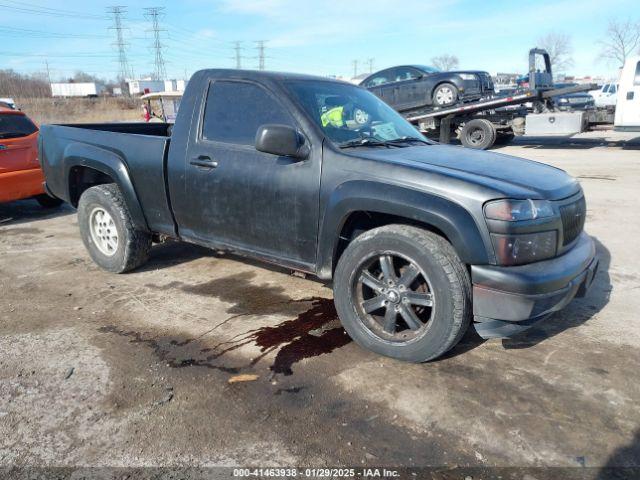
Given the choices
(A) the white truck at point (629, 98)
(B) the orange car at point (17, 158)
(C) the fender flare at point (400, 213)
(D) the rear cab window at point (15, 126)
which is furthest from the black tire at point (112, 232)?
(A) the white truck at point (629, 98)

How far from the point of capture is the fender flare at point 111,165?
173 inches

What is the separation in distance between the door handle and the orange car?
13.9ft

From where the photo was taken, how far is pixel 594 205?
707cm

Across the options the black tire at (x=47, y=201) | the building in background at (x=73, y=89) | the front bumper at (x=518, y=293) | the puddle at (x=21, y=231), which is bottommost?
the puddle at (x=21, y=231)

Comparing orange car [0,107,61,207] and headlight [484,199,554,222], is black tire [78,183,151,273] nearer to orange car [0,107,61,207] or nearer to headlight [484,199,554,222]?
orange car [0,107,61,207]

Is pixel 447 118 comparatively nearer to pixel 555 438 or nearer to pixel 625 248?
pixel 625 248

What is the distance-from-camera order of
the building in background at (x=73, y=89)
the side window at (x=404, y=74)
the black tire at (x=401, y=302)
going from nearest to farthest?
the black tire at (x=401, y=302) → the side window at (x=404, y=74) → the building in background at (x=73, y=89)

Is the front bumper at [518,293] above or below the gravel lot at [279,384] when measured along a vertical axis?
above

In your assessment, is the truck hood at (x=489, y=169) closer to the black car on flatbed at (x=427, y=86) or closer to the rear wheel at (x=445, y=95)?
the rear wheel at (x=445, y=95)

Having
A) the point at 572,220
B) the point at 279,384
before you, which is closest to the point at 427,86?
the point at 572,220

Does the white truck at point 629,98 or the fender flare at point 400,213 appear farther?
the white truck at point 629,98

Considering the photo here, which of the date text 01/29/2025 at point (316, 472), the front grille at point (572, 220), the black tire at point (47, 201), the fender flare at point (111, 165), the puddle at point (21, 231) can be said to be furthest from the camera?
the black tire at point (47, 201)

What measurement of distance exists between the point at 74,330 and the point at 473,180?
3027 mm

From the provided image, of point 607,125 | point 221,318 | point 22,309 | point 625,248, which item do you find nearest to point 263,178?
point 221,318
